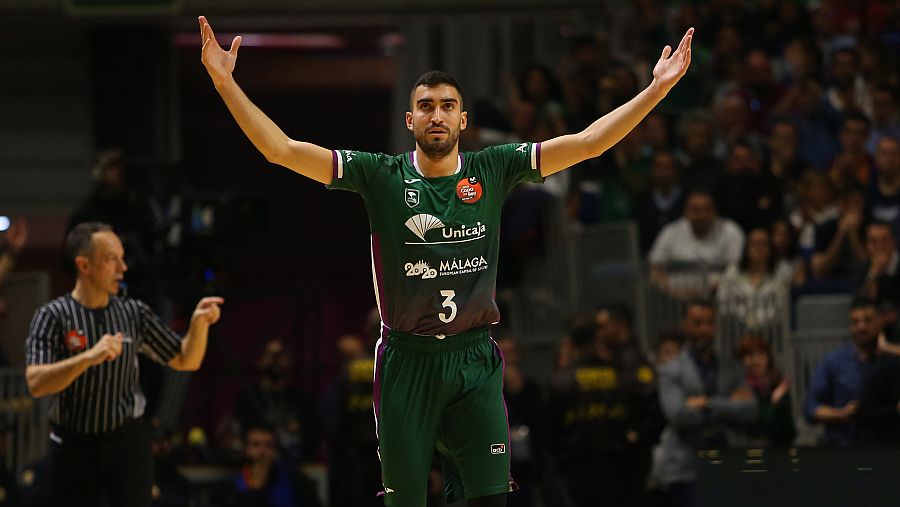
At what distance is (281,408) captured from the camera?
40.2 feet

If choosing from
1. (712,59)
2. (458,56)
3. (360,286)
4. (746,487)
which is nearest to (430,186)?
(746,487)

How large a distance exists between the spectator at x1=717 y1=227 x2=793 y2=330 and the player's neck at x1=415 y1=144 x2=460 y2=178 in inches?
221

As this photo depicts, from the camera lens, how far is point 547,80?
46.1 ft

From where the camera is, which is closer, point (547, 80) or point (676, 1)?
point (547, 80)

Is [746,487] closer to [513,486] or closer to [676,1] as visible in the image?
[513,486]

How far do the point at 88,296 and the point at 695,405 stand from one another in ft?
15.5

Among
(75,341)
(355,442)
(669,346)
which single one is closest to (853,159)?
(669,346)

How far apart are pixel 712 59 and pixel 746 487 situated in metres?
8.24

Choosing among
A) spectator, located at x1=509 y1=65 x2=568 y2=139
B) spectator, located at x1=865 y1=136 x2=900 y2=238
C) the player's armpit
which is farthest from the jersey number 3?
spectator, located at x1=509 y1=65 x2=568 y2=139

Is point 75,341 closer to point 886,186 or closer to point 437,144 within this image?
point 437,144

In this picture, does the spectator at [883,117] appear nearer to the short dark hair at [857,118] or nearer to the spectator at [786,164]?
the short dark hair at [857,118]

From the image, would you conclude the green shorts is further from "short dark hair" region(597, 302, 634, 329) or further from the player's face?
"short dark hair" region(597, 302, 634, 329)

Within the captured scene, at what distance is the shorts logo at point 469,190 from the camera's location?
6.00 metres

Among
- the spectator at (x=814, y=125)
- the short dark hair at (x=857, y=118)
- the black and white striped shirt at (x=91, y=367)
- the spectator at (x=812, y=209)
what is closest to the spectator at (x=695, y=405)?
the spectator at (x=812, y=209)
